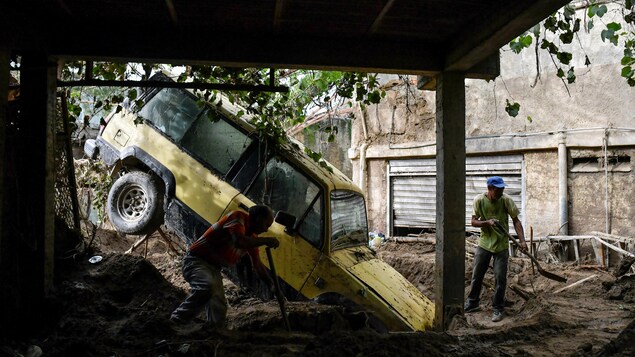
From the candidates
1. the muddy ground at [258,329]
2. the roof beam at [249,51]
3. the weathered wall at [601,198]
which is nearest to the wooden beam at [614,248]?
the weathered wall at [601,198]

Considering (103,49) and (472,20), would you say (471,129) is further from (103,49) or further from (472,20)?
(103,49)

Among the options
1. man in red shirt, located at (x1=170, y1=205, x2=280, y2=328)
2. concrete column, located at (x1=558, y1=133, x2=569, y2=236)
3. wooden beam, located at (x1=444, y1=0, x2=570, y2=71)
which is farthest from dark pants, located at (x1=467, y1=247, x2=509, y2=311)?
concrete column, located at (x1=558, y1=133, x2=569, y2=236)

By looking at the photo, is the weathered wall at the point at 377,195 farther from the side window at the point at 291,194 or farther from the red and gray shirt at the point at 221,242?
the red and gray shirt at the point at 221,242

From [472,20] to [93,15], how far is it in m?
3.36

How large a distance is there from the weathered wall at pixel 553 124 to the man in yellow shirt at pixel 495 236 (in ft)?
8.42

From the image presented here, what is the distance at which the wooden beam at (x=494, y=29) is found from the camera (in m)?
3.55

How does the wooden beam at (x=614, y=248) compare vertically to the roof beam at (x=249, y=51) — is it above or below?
below

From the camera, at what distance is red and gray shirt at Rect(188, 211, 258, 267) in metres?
5.02

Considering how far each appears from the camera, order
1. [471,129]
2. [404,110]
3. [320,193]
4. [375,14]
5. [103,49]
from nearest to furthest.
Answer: [375,14] → [103,49] → [320,193] → [471,129] → [404,110]

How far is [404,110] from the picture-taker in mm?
12758

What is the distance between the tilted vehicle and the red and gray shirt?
2.38 ft

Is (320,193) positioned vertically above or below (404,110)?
below

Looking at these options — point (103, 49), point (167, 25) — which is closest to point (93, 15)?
point (103, 49)

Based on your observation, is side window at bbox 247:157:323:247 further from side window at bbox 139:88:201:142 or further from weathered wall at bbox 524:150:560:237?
weathered wall at bbox 524:150:560:237
